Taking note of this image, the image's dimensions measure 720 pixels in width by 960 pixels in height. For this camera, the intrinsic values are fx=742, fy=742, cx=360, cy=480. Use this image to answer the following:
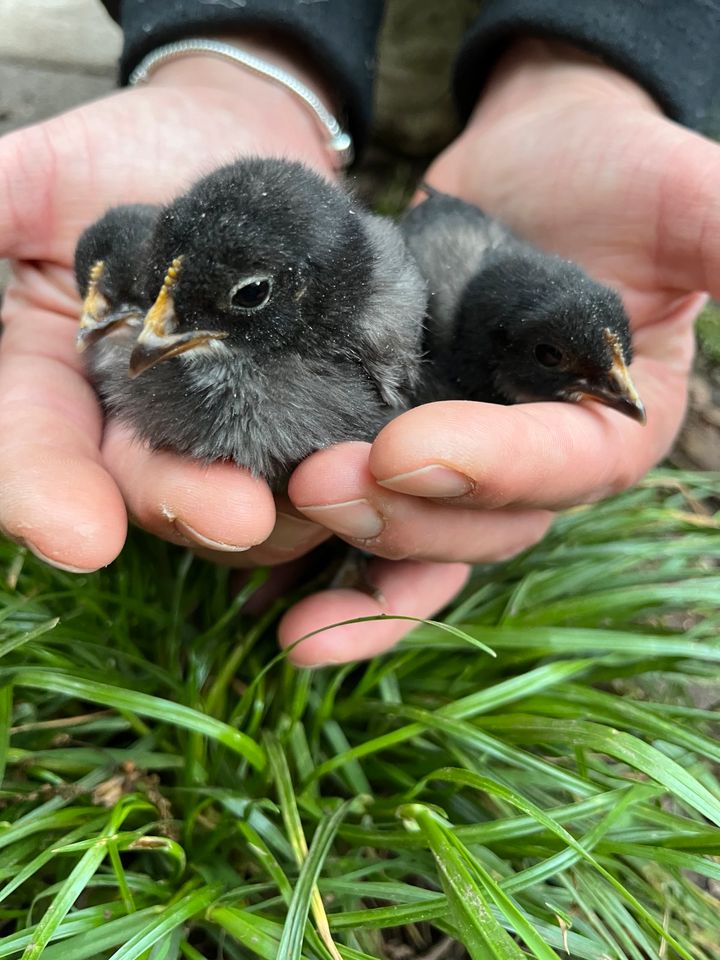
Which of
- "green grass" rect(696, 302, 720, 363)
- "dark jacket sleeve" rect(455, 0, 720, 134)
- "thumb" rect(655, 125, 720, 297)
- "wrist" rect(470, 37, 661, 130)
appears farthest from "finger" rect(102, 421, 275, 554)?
"green grass" rect(696, 302, 720, 363)

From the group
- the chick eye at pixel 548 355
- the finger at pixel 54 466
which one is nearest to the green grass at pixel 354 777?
the finger at pixel 54 466

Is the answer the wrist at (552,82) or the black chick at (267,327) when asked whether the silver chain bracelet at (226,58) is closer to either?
the wrist at (552,82)

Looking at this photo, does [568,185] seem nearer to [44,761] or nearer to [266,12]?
[266,12]

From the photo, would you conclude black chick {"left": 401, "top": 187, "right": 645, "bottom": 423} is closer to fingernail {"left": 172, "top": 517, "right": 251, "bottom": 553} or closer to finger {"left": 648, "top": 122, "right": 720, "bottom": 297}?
→ finger {"left": 648, "top": 122, "right": 720, "bottom": 297}

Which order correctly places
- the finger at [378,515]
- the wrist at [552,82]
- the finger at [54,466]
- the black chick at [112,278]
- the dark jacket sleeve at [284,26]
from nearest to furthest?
the finger at [54,466]
the finger at [378,515]
the black chick at [112,278]
the wrist at [552,82]
the dark jacket sleeve at [284,26]

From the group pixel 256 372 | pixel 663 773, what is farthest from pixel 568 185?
pixel 663 773
